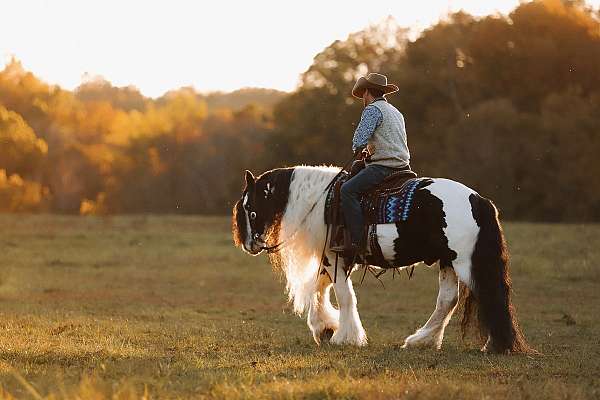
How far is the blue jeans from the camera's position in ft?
32.1

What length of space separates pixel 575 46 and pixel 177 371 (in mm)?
34267

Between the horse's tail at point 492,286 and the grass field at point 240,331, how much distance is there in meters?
0.24

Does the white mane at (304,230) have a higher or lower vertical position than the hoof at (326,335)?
higher

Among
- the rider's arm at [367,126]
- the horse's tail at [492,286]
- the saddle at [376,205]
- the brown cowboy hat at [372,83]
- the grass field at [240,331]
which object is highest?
the brown cowboy hat at [372,83]

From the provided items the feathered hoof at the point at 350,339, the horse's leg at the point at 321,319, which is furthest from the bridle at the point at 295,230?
the feathered hoof at the point at 350,339

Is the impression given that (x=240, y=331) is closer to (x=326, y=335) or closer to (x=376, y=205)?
(x=326, y=335)

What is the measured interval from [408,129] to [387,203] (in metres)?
32.2

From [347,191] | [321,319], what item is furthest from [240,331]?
[347,191]

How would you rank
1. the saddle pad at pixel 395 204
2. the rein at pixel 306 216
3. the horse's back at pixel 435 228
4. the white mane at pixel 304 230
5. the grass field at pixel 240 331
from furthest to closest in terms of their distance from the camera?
the white mane at pixel 304 230
the rein at pixel 306 216
the saddle pad at pixel 395 204
the horse's back at pixel 435 228
the grass field at pixel 240 331

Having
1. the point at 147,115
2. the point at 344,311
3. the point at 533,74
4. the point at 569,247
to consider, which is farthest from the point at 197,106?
the point at 344,311

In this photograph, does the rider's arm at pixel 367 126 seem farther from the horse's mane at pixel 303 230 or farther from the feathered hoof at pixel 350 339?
the feathered hoof at pixel 350 339

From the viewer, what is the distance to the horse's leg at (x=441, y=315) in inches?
388

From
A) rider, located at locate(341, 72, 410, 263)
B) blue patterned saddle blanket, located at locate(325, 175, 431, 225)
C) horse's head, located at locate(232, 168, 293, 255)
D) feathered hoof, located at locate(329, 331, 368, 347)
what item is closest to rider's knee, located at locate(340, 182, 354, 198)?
rider, located at locate(341, 72, 410, 263)

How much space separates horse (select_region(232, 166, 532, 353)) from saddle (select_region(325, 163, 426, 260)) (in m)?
0.08
